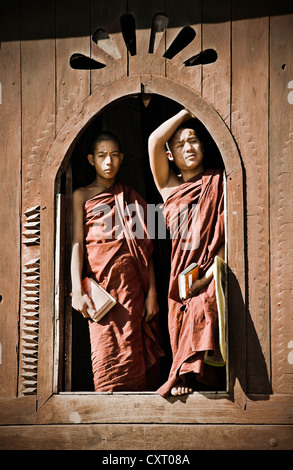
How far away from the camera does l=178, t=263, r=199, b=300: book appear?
476cm

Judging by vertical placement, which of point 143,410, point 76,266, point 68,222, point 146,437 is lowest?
point 146,437

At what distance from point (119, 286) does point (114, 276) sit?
66 millimetres

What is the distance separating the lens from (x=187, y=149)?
201 inches

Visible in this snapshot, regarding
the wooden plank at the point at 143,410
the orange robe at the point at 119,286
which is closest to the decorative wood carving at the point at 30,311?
the wooden plank at the point at 143,410

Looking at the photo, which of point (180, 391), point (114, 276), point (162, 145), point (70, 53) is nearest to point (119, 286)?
point (114, 276)

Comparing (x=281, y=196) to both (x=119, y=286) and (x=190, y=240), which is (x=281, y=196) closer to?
(x=190, y=240)

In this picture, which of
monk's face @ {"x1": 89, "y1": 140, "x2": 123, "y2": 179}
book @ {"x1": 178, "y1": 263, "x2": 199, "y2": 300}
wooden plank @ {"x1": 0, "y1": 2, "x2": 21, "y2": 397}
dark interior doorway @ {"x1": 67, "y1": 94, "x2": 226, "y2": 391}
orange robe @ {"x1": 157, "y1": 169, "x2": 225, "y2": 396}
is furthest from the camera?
dark interior doorway @ {"x1": 67, "y1": 94, "x2": 226, "y2": 391}

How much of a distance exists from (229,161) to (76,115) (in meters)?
0.95

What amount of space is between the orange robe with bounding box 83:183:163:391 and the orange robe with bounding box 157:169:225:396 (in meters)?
0.22

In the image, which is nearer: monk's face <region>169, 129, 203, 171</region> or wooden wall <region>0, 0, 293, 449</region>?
wooden wall <region>0, 0, 293, 449</region>

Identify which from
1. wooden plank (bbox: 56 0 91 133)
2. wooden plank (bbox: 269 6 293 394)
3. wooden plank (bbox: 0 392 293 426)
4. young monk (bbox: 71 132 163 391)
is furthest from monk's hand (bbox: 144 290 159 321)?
wooden plank (bbox: 56 0 91 133)

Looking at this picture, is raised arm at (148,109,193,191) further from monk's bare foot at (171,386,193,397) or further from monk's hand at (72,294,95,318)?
monk's bare foot at (171,386,193,397)

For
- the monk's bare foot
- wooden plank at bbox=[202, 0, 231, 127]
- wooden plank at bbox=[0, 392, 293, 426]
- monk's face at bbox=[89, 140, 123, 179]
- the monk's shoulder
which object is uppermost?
wooden plank at bbox=[202, 0, 231, 127]

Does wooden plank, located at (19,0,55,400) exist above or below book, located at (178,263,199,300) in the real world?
above
